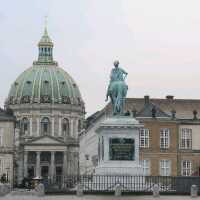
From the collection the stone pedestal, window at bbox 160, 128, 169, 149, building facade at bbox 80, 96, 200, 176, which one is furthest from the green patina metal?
the stone pedestal

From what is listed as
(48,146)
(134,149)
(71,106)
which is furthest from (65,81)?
(134,149)

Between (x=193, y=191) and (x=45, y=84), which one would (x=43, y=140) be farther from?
(x=193, y=191)

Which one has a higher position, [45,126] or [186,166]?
[45,126]

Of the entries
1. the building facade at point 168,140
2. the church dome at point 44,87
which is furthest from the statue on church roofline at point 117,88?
the church dome at point 44,87

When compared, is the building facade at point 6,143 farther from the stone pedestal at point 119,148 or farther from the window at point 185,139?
the stone pedestal at point 119,148

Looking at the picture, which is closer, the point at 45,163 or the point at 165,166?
the point at 165,166

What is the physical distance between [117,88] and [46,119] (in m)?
131

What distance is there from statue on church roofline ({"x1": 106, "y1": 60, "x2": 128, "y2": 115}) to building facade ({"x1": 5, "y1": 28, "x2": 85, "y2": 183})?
117 metres

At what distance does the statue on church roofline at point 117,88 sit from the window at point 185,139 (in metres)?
39.0

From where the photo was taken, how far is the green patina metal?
188 m

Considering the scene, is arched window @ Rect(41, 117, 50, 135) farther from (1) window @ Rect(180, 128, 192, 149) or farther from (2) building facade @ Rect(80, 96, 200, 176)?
(1) window @ Rect(180, 128, 192, 149)

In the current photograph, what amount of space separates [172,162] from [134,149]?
1588 inches

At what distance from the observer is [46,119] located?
186m

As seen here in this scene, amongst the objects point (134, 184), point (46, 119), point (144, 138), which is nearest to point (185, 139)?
point (144, 138)
